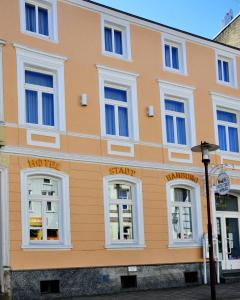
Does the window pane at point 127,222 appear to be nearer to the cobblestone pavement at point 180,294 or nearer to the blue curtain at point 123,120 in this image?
the cobblestone pavement at point 180,294

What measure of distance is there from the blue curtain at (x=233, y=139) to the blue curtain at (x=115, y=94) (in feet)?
19.0

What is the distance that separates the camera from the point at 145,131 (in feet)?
74.6

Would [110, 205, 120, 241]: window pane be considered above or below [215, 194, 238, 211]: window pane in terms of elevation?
below

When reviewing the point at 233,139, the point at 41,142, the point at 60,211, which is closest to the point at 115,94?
the point at 41,142

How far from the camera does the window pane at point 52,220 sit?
64.8 ft

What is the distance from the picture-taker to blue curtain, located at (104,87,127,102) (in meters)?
22.2

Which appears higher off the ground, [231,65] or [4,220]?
[231,65]

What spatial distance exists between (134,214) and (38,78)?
227 inches

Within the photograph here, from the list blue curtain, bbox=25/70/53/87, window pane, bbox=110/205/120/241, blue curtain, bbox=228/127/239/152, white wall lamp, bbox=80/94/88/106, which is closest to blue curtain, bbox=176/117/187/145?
blue curtain, bbox=228/127/239/152

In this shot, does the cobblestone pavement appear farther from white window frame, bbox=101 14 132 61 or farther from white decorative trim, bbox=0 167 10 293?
white window frame, bbox=101 14 132 61

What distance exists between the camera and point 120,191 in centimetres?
2194

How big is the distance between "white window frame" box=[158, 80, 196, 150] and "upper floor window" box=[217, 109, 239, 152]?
1.80 metres

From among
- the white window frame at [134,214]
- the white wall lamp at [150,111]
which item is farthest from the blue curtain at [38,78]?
the white wall lamp at [150,111]

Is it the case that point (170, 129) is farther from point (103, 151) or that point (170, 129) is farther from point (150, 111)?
point (103, 151)
